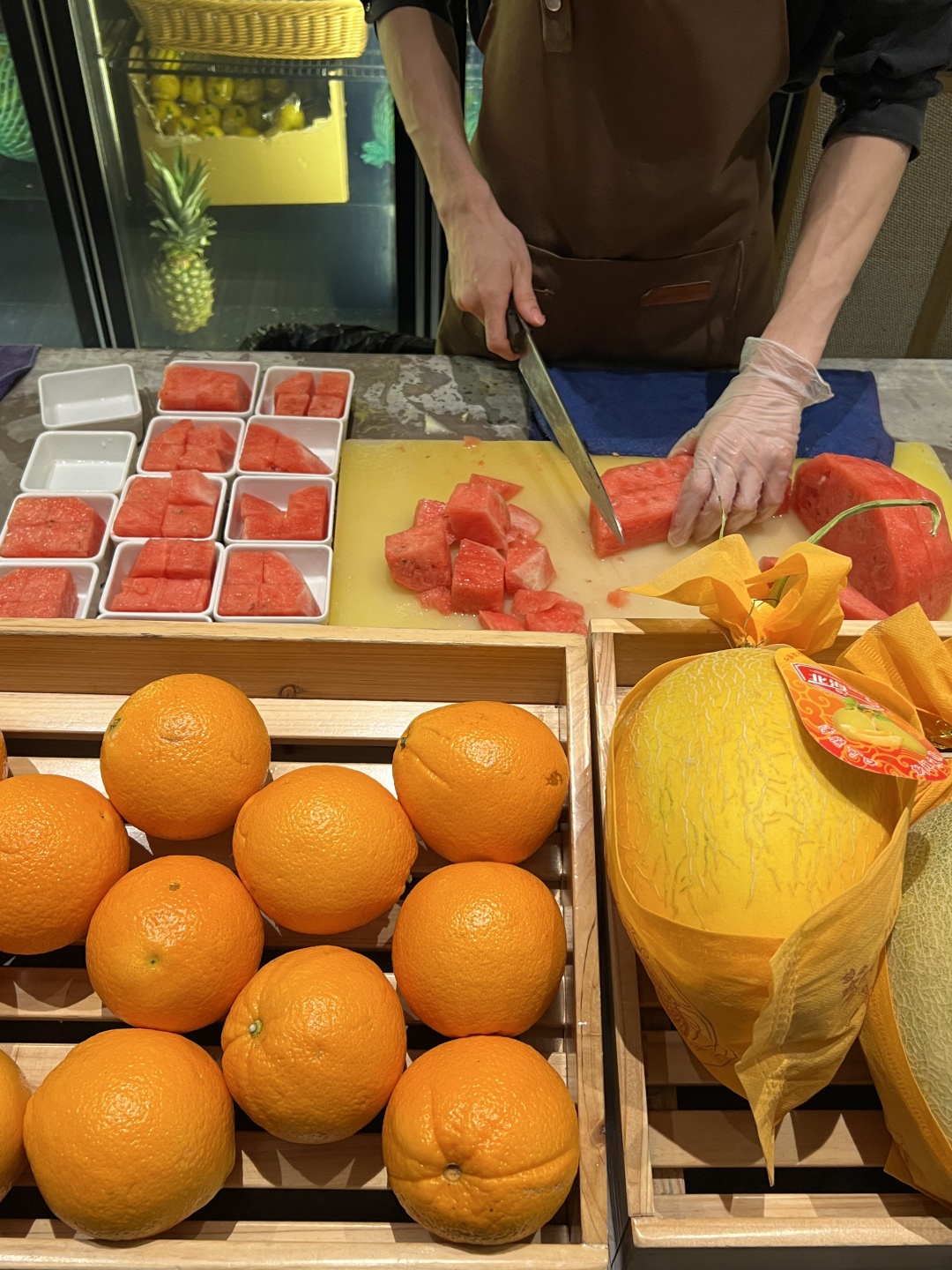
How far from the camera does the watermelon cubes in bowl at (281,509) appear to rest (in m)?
1.90

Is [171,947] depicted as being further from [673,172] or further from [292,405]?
[673,172]

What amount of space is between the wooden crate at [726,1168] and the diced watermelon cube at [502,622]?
0.62 metres

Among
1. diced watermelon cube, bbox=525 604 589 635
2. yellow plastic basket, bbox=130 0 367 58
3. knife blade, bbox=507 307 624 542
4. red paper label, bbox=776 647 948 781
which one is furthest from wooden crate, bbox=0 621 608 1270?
yellow plastic basket, bbox=130 0 367 58

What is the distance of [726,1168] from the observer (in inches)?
37.9

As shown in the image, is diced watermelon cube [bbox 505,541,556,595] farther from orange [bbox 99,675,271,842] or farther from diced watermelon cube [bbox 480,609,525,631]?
orange [bbox 99,675,271,842]

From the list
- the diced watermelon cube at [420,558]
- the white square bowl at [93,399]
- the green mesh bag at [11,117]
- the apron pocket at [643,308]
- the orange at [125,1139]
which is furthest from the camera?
the green mesh bag at [11,117]

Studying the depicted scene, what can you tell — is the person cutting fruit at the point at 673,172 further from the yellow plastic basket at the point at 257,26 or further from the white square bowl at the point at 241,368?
the yellow plastic basket at the point at 257,26

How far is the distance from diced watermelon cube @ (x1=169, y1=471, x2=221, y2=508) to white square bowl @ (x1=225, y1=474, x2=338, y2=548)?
44 mm

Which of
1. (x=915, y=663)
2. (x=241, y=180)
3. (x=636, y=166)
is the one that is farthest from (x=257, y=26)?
(x=915, y=663)

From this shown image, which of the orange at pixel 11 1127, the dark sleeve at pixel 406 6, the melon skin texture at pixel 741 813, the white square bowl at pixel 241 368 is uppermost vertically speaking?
the dark sleeve at pixel 406 6

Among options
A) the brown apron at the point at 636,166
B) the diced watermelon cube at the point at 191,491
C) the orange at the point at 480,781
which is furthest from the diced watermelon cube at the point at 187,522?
the orange at the point at 480,781

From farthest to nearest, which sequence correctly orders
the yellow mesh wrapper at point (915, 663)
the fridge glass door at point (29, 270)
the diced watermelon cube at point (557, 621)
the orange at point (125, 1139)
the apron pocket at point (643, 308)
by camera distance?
the fridge glass door at point (29, 270) < the apron pocket at point (643, 308) < the diced watermelon cube at point (557, 621) < the yellow mesh wrapper at point (915, 663) < the orange at point (125, 1139)

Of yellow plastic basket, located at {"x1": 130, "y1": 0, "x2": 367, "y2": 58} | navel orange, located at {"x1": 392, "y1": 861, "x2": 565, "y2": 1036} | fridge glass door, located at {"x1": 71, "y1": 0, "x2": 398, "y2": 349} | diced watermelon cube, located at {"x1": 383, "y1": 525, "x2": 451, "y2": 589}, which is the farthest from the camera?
Result: fridge glass door, located at {"x1": 71, "y1": 0, "x2": 398, "y2": 349}

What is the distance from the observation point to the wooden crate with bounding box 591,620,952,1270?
84cm
